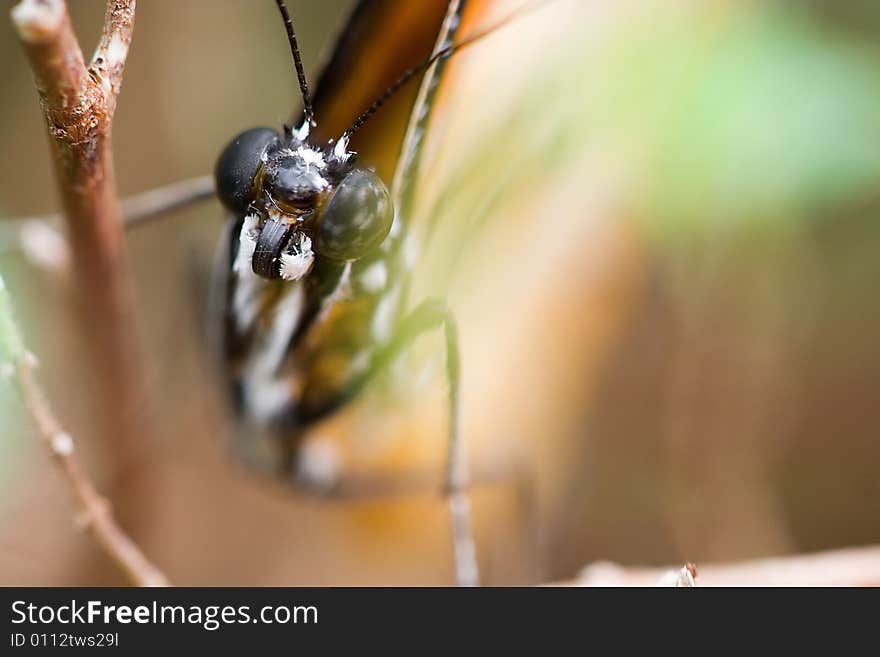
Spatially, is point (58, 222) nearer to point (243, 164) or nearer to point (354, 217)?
point (243, 164)

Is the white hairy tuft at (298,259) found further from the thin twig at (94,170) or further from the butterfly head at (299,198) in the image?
the thin twig at (94,170)

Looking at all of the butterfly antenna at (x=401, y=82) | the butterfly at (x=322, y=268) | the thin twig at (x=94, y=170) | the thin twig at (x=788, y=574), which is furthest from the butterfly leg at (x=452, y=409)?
the thin twig at (x=94, y=170)

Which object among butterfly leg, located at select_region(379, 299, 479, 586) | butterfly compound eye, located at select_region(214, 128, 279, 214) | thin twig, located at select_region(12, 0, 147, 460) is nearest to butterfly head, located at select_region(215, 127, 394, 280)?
butterfly compound eye, located at select_region(214, 128, 279, 214)

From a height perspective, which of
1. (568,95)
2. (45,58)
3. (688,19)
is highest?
(688,19)

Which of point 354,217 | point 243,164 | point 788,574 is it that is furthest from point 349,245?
point 788,574

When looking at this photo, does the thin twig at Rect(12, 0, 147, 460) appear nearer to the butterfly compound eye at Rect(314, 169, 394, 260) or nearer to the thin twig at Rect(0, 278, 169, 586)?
the thin twig at Rect(0, 278, 169, 586)
